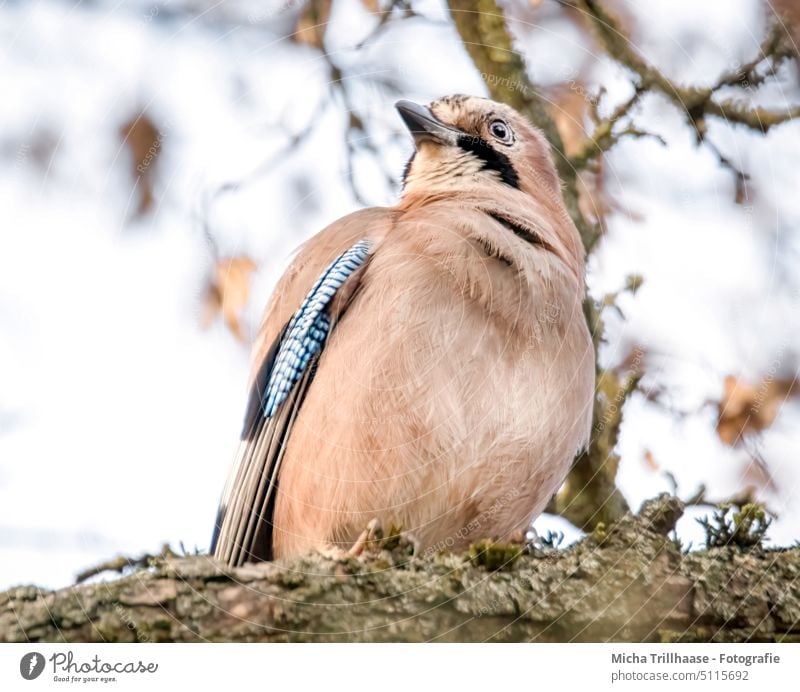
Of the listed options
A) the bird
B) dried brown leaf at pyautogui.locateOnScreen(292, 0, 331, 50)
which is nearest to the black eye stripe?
the bird

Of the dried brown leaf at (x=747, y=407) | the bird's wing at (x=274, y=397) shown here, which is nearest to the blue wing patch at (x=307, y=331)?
the bird's wing at (x=274, y=397)

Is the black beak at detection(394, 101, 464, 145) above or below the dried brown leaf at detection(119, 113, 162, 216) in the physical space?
above

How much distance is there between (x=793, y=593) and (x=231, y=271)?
181cm

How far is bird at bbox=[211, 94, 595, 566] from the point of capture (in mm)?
2750

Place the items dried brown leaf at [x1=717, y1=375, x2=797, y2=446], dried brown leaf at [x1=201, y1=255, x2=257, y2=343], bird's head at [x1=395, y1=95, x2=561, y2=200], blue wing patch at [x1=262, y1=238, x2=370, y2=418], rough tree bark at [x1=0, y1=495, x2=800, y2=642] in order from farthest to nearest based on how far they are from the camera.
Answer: dried brown leaf at [x1=717, y1=375, x2=797, y2=446]
bird's head at [x1=395, y1=95, x2=561, y2=200]
dried brown leaf at [x1=201, y1=255, x2=257, y2=343]
blue wing patch at [x1=262, y1=238, x2=370, y2=418]
rough tree bark at [x1=0, y1=495, x2=800, y2=642]

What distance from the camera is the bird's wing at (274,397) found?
2.82 metres

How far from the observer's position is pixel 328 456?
282 cm

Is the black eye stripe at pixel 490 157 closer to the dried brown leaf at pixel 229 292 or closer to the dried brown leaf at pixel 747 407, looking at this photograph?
the dried brown leaf at pixel 229 292

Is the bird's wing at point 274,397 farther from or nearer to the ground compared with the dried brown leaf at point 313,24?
nearer to the ground
